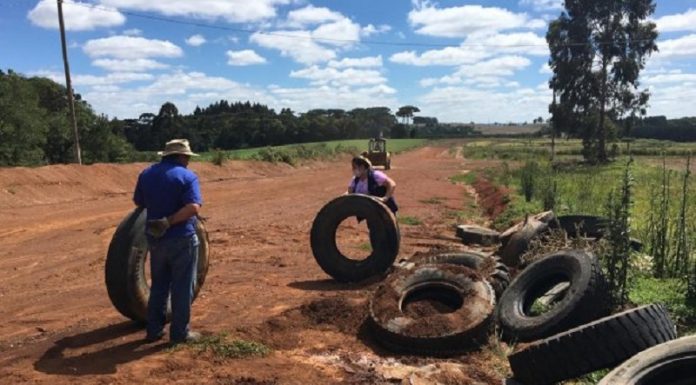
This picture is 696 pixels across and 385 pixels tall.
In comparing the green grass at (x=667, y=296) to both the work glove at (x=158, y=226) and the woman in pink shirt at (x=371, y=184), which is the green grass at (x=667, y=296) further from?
the work glove at (x=158, y=226)

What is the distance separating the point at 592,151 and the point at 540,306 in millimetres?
43748

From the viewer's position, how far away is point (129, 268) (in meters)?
6.12

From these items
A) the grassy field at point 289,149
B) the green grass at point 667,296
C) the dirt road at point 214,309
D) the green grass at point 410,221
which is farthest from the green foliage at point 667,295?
the grassy field at point 289,149

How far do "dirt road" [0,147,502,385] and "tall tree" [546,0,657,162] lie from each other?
33.1 metres

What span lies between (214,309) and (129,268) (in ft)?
4.50

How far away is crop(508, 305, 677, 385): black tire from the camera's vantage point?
4.87 m

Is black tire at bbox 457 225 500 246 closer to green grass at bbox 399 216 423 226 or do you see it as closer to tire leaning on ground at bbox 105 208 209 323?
green grass at bbox 399 216 423 226

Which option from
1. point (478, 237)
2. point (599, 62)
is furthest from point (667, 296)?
point (599, 62)

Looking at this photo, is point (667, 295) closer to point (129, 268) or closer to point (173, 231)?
point (173, 231)

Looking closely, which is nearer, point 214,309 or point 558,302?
point 558,302

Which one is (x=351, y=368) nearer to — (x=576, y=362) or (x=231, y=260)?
(x=576, y=362)

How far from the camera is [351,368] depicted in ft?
18.2

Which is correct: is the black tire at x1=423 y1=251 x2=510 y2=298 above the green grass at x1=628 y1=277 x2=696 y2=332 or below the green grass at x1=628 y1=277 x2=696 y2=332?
above

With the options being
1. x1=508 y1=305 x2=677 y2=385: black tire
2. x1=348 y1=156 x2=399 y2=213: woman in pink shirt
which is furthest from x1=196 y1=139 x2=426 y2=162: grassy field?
x1=508 y1=305 x2=677 y2=385: black tire
